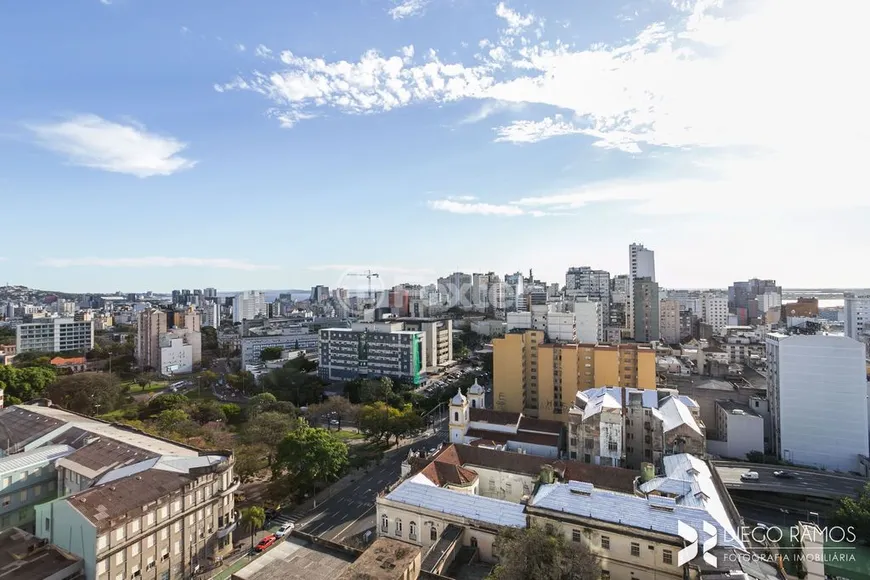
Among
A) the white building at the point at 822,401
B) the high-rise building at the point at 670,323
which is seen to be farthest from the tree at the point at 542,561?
the high-rise building at the point at 670,323

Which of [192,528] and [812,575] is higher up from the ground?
[812,575]

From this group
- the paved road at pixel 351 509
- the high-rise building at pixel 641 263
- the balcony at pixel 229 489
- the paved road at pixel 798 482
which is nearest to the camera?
the balcony at pixel 229 489

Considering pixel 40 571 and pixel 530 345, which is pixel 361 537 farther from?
pixel 530 345

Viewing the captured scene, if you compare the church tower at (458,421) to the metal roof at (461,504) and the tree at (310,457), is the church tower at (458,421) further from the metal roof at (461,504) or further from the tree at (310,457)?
the metal roof at (461,504)

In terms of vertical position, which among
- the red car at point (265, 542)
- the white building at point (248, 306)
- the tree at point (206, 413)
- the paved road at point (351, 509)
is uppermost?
the white building at point (248, 306)

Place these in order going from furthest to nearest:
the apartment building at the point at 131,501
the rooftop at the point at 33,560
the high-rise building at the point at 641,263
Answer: the high-rise building at the point at 641,263, the apartment building at the point at 131,501, the rooftop at the point at 33,560

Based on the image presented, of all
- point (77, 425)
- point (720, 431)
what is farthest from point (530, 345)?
point (77, 425)

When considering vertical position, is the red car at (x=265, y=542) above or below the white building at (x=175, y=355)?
below
